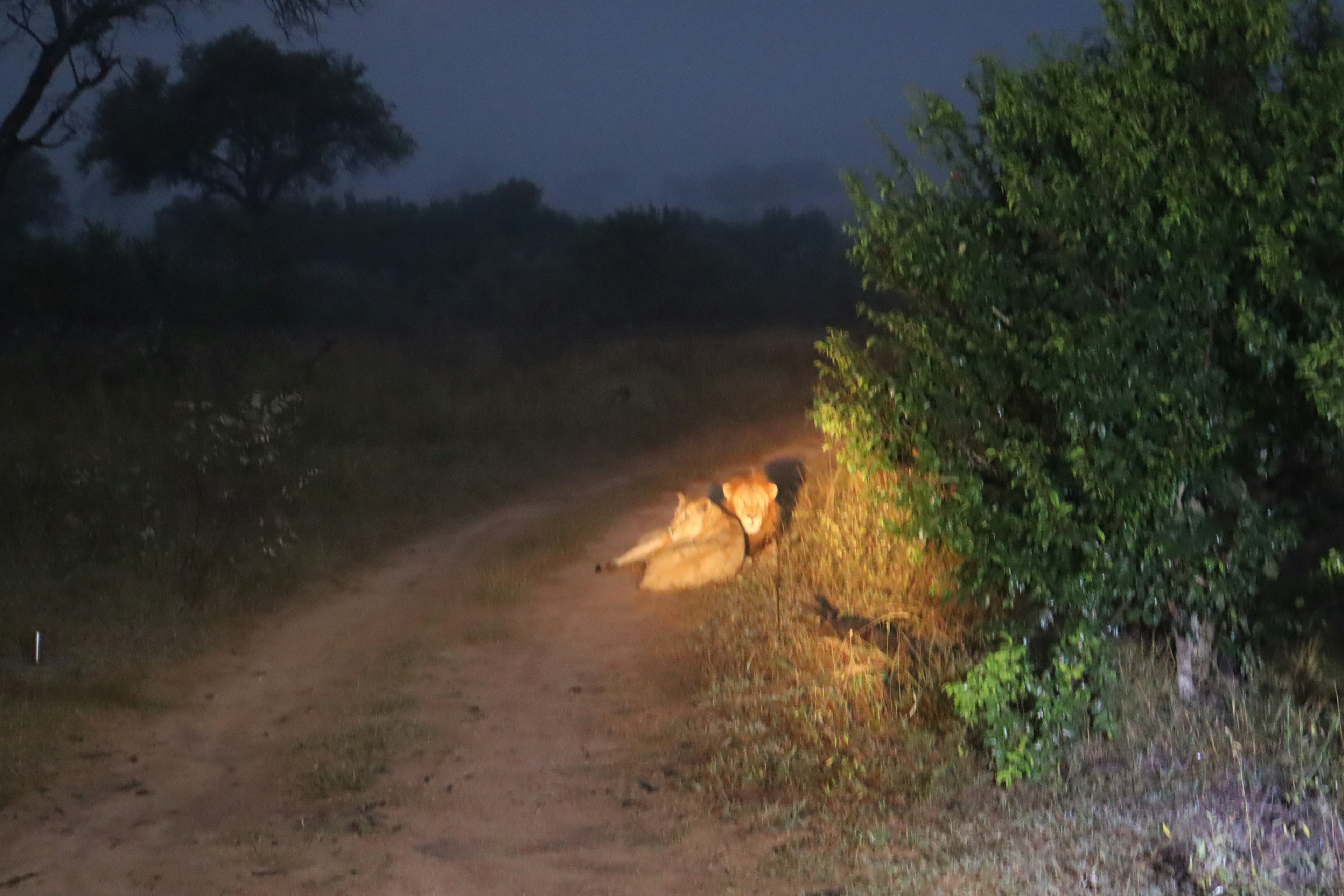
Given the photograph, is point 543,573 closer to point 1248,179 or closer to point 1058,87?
point 1058,87

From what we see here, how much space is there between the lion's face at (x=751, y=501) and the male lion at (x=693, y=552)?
13cm

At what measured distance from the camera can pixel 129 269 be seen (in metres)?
20.4

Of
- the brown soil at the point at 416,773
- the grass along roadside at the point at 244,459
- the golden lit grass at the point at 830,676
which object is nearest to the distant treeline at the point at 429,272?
the grass along roadside at the point at 244,459

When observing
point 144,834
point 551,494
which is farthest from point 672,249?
point 144,834

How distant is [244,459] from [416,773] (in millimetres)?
7030

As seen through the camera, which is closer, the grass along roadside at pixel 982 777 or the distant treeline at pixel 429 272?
the grass along roadside at pixel 982 777

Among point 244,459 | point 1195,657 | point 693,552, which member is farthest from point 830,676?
point 244,459

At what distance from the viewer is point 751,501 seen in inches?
368

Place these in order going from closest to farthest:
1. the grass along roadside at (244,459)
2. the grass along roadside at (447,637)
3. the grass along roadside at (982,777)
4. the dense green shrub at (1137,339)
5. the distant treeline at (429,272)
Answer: the grass along roadside at (982,777) → the dense green shrub at (1137,339) → the grass along roadside at (447,637) → the grass along roadside at (244,459) → the distant treeline at (429,272)

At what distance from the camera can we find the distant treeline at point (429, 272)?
2009 cm

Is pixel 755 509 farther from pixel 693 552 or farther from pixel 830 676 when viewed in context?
pixel 830 676

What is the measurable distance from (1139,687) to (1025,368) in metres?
1.52

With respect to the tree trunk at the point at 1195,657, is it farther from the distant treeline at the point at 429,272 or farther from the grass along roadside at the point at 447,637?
the distant treeline at the point at 429,272

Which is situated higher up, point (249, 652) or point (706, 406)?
point (706, 406)
